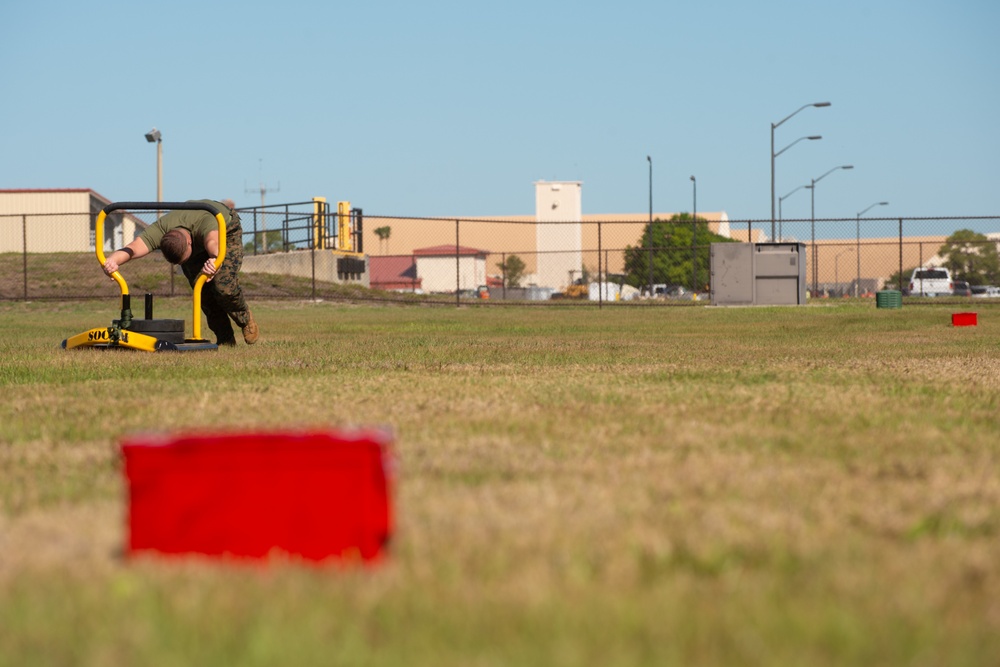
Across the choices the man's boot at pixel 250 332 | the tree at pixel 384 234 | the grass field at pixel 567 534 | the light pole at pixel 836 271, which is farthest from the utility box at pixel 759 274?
the tree at pixel 384 234

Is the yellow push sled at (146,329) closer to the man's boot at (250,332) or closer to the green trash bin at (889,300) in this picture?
the man's boot at (250,332)

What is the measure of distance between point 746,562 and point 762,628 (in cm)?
62

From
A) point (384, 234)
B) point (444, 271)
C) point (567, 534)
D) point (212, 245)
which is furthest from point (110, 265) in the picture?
point (384, 234)

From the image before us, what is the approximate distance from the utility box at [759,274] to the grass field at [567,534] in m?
25.6

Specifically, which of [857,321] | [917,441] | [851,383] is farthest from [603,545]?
[857,321]

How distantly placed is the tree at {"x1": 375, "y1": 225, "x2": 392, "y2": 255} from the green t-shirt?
130 meters

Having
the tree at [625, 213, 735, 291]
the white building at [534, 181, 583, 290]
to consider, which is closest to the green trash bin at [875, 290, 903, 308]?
the tree at [625, 213, 735, 291]

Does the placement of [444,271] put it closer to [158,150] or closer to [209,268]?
[158,150]

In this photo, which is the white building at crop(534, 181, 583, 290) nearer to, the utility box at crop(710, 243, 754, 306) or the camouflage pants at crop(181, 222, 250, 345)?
the utility box at crop(710, 243, 754, 306)

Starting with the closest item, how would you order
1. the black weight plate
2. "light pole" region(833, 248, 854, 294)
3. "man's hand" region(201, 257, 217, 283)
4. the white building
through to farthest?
"man's hand" region(201, 257, 217, 283) < the black weight plate < "light pole" region(833, 248, 854, 294) < the white building

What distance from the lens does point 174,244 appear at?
1141 cm

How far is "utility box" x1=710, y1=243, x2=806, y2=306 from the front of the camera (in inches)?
1323

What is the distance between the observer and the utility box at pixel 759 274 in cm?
3359

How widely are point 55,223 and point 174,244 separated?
4756 centimetres
